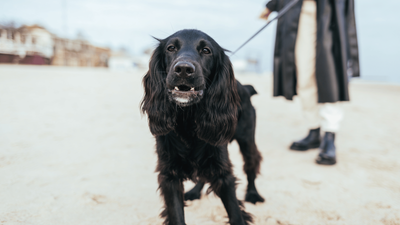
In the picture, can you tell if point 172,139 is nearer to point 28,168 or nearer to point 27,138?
point 28,168

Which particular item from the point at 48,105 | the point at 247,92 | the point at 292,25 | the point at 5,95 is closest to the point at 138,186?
the point at 247,92

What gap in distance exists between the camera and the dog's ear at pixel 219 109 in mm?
1551

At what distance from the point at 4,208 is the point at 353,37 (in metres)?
3.53

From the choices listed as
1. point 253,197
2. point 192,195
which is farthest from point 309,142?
point 192,195

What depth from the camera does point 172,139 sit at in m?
1.59

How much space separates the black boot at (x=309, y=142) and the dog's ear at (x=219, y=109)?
6.06 feet

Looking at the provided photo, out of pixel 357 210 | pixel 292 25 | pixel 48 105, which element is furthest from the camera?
pixel 48 105

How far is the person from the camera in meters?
2.70

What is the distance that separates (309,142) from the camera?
3205 millimetres

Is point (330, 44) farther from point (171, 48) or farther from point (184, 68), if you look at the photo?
point (184, 68)

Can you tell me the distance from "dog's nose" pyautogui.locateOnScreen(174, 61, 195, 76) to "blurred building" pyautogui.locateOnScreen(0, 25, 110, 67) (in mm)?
30023

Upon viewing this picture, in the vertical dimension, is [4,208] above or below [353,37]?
below

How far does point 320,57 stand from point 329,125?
0.76 m

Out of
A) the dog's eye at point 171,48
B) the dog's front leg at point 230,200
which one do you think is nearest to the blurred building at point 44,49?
the dog's eye at point 171,48
